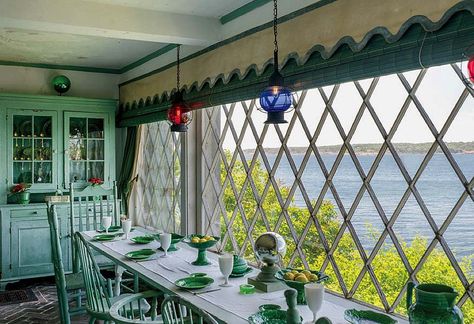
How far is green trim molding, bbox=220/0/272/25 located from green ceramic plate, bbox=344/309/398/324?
6.52 ft

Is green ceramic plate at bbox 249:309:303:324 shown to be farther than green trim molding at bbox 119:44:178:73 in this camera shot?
No

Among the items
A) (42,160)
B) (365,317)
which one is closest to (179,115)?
(365,317)

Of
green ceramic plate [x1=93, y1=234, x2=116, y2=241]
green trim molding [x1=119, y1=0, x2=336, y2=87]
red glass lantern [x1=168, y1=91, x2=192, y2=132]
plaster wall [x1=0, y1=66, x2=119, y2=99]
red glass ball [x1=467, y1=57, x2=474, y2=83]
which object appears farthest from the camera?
plaster wall [x1=0, y1=66, x2=119, y2=99]

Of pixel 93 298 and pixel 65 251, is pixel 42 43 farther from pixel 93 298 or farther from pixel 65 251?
pixel 93 298

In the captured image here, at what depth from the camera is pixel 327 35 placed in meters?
2.46

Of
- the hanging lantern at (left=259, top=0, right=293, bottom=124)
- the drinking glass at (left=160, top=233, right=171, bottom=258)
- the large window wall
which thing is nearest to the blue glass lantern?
the hanging lantern at (left=259, top=0, right=293, bottom=124)

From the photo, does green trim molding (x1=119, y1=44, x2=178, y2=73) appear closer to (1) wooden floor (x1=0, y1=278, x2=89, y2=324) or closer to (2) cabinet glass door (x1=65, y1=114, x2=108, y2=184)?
(2) cabinet glass door (x1=65, y1=114, x2=108, y2=184)

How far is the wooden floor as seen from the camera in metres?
3.69

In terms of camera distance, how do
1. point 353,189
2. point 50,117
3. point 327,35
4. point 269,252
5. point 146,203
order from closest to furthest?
point 269,252 → point 327,35 → point 353,189 → point 50,117 → point 146,203

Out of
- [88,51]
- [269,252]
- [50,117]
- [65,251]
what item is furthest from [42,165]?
[269,252]

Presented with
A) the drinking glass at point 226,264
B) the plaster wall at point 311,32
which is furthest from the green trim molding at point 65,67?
the drinking glass at point 226,264

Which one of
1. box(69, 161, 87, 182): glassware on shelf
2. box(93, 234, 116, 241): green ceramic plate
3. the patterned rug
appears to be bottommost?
the patterned rug

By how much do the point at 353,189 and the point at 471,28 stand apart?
1107 mm

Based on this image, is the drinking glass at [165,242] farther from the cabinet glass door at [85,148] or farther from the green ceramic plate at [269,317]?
the cabinet glass door at [85,148]
